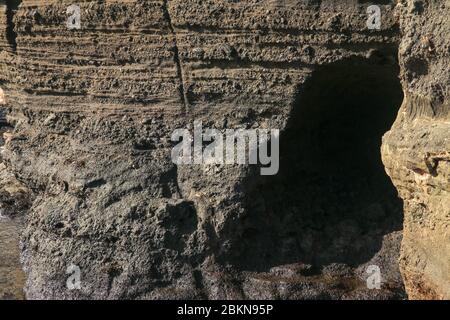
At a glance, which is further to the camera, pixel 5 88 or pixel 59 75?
pixel 5 88

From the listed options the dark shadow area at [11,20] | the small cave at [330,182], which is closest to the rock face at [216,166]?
the small cave at [330,182]

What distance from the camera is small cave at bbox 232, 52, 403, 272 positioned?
5.45 metres

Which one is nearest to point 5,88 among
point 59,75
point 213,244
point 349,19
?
point 59,75

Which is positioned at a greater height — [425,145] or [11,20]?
[11,20]

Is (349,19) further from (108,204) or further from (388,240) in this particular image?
(108,204)

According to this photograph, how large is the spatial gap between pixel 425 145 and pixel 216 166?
1396 mm

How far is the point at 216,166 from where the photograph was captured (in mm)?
5414

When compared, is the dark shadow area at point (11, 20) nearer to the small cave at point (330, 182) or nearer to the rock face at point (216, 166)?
the rock face at point (216, 166)

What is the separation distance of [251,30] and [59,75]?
4.78 feet

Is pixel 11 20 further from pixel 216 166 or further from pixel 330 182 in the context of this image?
pixel 330 182

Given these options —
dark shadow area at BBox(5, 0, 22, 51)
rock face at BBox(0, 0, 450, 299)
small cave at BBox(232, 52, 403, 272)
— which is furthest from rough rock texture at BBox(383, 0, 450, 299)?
dark shadow area at BBox(5, 0, 22, 51)

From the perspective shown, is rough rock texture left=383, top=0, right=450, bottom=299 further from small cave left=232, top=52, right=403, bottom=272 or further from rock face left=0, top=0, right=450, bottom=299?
small cave left=232, top=52, right=403, bottom=272

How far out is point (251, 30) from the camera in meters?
5.25

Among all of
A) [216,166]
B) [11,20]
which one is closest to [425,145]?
[216,166]
